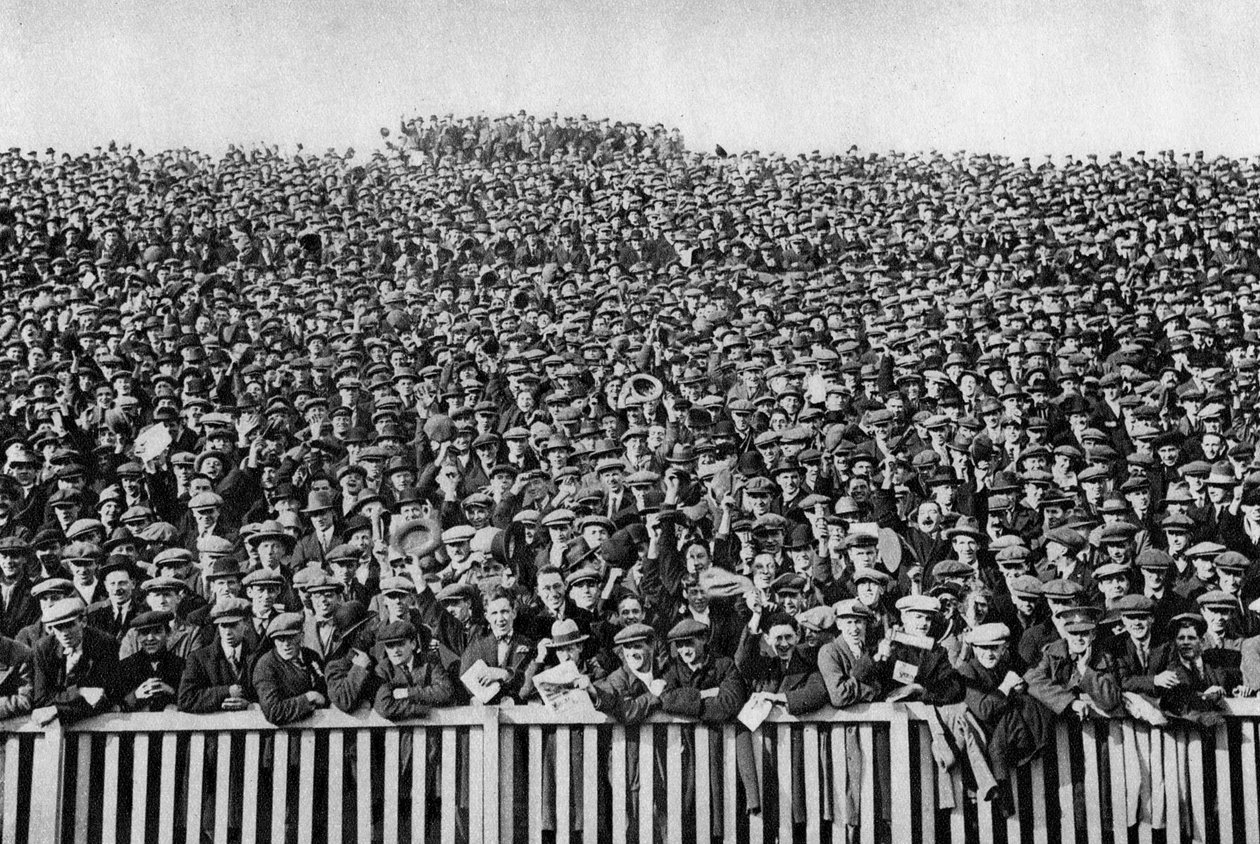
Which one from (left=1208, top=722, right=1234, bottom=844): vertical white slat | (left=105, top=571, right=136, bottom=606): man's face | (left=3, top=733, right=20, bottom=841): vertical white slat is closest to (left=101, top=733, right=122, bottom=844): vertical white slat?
(left=3, top=733, right=20, bottom=841): vertical white slat

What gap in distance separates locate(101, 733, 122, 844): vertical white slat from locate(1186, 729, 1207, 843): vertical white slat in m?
4.66

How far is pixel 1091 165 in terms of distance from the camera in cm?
1948

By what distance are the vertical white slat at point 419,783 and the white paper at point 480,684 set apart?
35 cm

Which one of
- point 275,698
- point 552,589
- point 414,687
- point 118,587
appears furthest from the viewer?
point 118,587

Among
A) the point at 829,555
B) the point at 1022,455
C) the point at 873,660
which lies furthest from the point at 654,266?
the point at 873,660

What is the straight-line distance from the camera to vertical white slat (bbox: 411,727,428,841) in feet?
19.8

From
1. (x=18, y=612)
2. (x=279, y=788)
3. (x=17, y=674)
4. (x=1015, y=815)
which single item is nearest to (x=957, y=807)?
(x=1015, y=815)

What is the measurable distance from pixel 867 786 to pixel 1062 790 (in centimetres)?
85

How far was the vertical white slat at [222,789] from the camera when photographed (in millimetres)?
5984

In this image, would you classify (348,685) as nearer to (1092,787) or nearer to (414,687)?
(414,687)

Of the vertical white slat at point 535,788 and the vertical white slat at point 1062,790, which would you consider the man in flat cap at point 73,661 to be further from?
the vertical white slat at point 1062,790

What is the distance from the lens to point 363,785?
6.03m

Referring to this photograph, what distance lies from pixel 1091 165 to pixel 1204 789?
14895mm

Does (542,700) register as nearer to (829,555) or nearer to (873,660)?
(873,660)
